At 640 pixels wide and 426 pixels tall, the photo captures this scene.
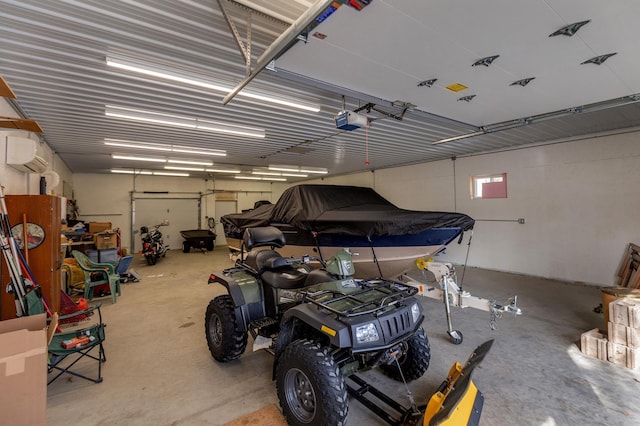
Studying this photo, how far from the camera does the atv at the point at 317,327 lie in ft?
5.57

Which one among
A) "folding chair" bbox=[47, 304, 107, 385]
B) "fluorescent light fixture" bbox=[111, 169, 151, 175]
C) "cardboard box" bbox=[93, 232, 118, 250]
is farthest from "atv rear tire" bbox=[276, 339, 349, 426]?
Result: "fluorescent light fixture" bbox=[111, 169, 151, 175]

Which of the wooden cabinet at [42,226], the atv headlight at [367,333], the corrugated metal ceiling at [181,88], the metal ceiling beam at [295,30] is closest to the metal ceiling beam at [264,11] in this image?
the corrugated metal ceiling at [181,88]

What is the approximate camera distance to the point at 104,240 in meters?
6.29

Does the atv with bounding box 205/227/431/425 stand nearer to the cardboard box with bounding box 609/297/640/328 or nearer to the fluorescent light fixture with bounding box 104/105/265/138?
the cardboard box with bounding box 609/297/640/328

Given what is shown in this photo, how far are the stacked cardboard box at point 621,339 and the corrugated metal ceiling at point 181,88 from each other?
3.06 metres

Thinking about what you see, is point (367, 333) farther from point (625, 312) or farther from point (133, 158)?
point (133, 158)

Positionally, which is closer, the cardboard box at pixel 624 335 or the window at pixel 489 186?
the cardboard box at pixel 624 335

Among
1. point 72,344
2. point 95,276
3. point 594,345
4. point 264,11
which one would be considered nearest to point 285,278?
point 72,344

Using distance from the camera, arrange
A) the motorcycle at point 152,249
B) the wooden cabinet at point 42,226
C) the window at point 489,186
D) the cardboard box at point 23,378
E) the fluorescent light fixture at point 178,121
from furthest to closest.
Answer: the motorcycle at point 152,249 → the window at point 489,186 → the fluorescent light fixture at point 178,121 → the wooden cabinet at point 42,226 → the cardboard box at point 23,378

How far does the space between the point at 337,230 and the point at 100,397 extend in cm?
332

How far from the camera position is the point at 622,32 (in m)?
2.16

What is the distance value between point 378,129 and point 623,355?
4.45 metres

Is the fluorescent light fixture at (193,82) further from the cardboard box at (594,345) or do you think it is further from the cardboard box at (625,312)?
the cardboard box at (594,345)

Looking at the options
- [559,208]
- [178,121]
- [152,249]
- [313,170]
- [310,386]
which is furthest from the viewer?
[313,170]
